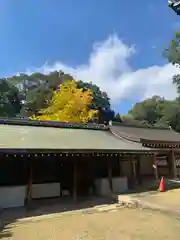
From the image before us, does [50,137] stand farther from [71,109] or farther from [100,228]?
[71,109]

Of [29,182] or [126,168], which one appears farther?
[126,168]

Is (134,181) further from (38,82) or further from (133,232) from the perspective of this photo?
(38,82)

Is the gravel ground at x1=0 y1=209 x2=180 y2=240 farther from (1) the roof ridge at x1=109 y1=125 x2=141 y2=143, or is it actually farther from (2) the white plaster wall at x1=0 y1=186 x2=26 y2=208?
(1) the roof ridge at x1=109 y1=125 x2=141 y2=143

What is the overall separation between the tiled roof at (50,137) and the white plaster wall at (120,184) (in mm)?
1816

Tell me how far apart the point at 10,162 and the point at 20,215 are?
2.73 metres

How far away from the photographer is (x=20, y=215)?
31.3 feet

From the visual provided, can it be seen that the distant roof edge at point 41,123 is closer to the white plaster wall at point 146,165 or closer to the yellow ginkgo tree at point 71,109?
the white plaster wall at point 146,165

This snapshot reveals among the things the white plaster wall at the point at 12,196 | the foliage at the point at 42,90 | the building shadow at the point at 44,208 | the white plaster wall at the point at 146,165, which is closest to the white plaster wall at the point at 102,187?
the building shadow at the point at 44,208

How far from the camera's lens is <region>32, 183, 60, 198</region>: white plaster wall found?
39.6 feet

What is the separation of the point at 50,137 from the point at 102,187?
12.0 ft

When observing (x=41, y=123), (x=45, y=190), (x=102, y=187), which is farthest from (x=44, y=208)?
(x=41, y=123)

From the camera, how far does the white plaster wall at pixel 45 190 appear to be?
39.6 feet

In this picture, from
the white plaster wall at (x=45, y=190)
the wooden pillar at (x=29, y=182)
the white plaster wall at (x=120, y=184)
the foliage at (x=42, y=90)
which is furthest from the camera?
the foliage at (x=42, y=90)

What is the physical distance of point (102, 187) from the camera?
13508mm
